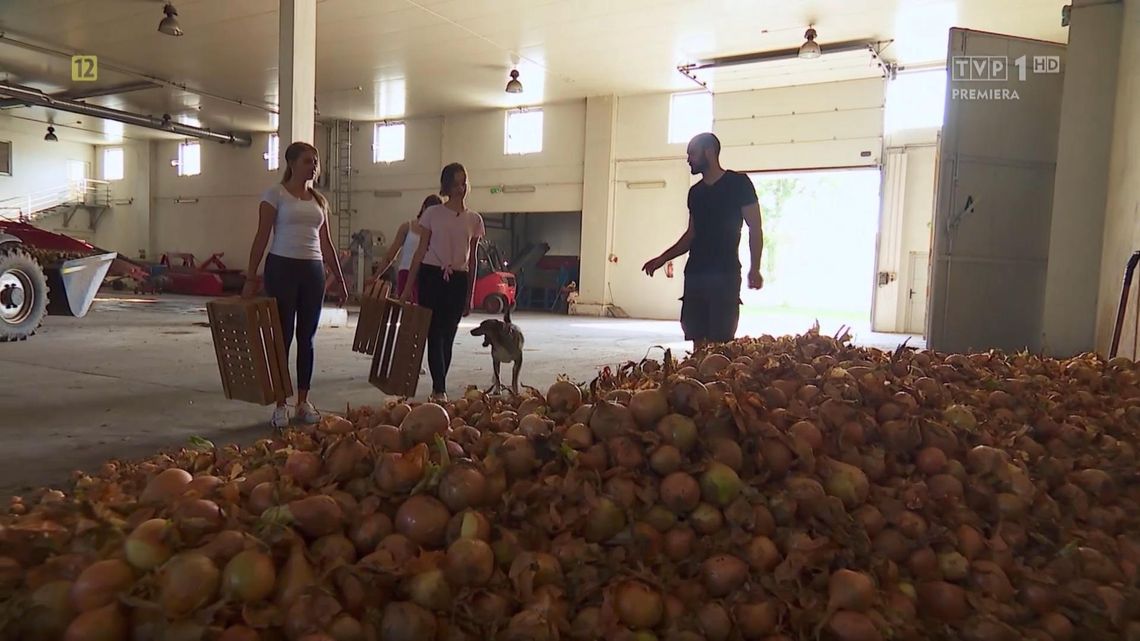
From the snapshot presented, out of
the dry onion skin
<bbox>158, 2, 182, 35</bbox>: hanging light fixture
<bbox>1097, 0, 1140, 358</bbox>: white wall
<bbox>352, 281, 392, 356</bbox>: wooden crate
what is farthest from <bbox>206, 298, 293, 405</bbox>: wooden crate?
<bbox>158, 2, 182, 35</bbox>: hanging light fixture

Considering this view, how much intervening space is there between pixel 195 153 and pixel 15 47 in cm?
918

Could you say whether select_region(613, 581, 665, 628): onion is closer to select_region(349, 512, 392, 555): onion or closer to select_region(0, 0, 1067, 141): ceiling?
select_region(349, 512, 392, 555): onion

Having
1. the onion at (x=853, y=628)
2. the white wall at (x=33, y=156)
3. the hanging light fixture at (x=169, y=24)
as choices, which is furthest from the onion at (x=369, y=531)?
the white wall at (x=33, y=156)

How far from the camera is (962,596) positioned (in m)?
1.25

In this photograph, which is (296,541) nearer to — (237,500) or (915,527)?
(237,500)

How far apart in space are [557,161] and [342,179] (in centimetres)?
690

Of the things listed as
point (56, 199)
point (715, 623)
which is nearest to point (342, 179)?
point (56, 199)

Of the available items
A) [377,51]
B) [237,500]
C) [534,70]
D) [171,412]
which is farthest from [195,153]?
[237,500]

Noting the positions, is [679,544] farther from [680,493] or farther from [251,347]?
[251,347]

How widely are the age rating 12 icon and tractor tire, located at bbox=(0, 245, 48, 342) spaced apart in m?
8.83

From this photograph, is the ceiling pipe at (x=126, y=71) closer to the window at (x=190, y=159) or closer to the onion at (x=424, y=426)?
the window at (x=190, y=159)

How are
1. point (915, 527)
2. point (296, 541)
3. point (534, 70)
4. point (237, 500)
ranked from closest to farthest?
point (296, 541) → point (237, 500) → point (915, 527) → point (534, 70)

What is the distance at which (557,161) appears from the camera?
17.0 m

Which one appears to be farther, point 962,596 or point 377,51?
point 377,51
